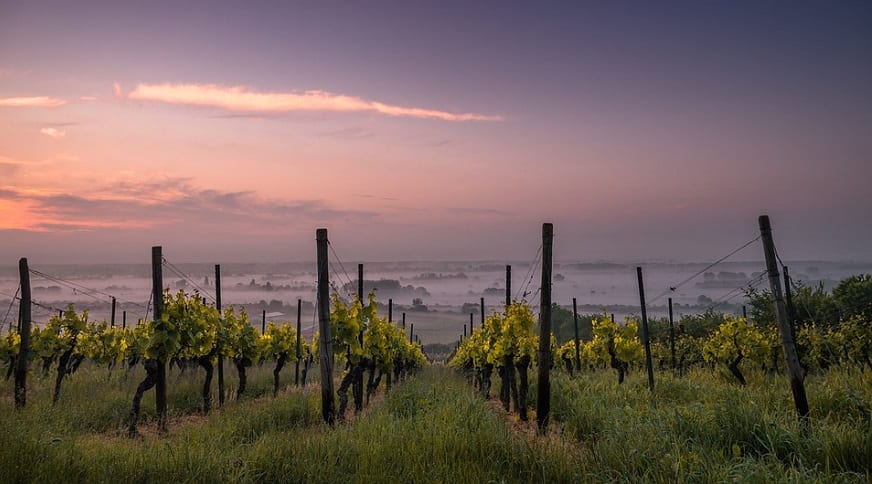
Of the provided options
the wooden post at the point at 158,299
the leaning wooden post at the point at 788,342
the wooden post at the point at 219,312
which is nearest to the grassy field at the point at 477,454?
the leaning wooden post at the point at 788,342

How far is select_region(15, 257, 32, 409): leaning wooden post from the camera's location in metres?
11.5

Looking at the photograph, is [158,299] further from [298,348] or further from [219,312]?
[298,348]

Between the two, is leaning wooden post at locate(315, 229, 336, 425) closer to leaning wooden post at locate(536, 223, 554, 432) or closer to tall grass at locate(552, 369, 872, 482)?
leaning wooden post at locate(536, 223, 554, 432)

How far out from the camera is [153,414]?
13586 mm

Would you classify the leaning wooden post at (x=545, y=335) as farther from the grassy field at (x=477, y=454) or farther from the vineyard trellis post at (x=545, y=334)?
the grassy field at (x=477, y=454)

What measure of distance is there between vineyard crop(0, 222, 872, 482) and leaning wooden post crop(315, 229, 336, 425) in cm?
4

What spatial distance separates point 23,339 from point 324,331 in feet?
27.6

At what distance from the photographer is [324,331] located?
30.7 ft

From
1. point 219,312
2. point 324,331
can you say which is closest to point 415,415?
point 324,331

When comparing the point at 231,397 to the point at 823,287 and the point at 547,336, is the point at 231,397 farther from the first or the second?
the point at 823,287

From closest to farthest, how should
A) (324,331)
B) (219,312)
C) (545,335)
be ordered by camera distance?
1. (324,331)
2. (545,335)
3. (219,312)

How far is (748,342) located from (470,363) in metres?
12.4

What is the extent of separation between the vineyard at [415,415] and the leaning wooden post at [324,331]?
43 millimetres

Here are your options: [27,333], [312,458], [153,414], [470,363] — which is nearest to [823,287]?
[470,363]
